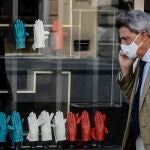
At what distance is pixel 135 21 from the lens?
11.7 ft

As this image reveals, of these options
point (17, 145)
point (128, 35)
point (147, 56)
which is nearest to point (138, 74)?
point (147, 56)

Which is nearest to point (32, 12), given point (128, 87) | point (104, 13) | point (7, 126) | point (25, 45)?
point (25, 45)

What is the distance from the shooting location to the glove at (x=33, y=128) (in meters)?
6.34

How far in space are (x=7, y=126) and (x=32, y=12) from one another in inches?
51.5

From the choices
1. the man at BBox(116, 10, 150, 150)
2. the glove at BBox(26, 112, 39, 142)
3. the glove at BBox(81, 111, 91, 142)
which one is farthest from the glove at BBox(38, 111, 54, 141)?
the man at BBox(116, 10, 150, 150)

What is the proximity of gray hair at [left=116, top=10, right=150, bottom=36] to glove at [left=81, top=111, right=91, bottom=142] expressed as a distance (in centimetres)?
294

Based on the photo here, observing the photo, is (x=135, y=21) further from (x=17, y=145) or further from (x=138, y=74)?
(x=17, y=145)

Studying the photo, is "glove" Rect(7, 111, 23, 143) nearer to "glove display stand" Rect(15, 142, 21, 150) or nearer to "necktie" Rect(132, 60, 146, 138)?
"glove display stand" Rect(15, 142, 21, 150)

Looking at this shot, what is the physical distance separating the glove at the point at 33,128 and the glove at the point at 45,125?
58mm

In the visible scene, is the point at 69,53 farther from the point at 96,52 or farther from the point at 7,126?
the point at 7,126

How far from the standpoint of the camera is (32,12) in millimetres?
6320

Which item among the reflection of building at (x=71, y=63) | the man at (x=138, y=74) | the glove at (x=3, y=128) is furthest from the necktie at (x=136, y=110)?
the reflection of building at (x=71, y=63)

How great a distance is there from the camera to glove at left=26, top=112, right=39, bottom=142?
6.34 meters

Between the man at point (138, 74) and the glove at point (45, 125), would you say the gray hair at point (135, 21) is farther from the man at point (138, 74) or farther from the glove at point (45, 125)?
the glove at point (45, 125)
